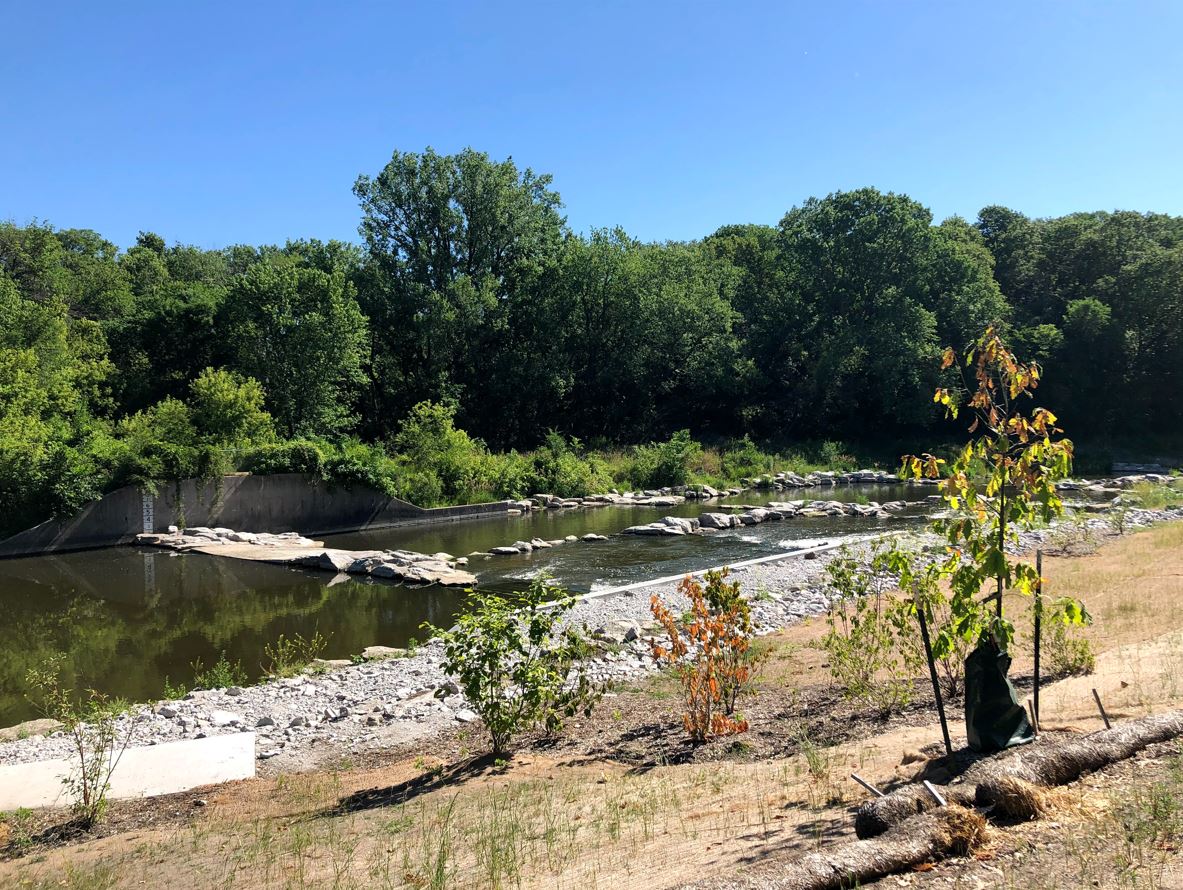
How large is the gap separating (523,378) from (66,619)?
102 feet

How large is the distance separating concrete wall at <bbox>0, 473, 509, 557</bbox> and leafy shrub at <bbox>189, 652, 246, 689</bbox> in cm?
1457

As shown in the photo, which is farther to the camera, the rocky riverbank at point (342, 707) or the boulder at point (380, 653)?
the boulder at point (380, 653)

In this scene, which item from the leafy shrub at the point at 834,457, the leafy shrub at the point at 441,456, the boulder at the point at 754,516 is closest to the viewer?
the boulder at the point at 754,516

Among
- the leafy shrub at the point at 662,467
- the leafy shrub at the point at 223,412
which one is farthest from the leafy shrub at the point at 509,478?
the leafy shrub at the point at 223,412

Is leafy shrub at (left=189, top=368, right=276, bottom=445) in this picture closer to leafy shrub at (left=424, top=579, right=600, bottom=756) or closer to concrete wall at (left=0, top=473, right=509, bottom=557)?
concrete wall at (left=0, top=473, right=509, bottom=557)

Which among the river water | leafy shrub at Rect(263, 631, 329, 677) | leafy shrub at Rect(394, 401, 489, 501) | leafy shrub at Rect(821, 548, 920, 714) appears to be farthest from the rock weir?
leafy shrub at Rect(821, 548, 920, 714)

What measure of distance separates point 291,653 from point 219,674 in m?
1.75

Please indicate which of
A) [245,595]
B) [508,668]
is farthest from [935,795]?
[245,595]

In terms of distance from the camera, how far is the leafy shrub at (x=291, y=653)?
11094 mm

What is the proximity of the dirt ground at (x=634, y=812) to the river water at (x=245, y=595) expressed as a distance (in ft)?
18.0

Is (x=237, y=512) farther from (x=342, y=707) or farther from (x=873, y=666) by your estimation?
(x=873, y=666)

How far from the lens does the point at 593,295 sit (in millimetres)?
46438

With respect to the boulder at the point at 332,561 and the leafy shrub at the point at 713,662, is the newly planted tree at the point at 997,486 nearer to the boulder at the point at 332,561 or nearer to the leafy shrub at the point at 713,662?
the leafy shrub at the point at 713,662

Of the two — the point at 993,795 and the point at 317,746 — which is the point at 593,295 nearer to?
the point at 317,746
